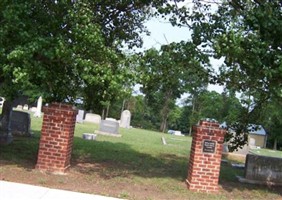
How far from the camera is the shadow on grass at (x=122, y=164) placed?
1096 cm

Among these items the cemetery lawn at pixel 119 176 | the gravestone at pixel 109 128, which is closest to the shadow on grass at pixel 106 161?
the cemetery lawn at pixel 119 176

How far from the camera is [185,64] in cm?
1045

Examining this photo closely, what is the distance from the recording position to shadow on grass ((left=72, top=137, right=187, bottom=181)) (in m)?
11.0

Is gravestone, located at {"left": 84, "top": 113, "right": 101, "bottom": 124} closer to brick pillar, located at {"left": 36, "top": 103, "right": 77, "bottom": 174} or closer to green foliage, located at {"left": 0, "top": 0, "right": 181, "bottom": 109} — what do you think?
green foliage, located at {"left": 0, "top": 0, "right": 181, "bottom": 109}

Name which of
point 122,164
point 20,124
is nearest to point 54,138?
point 122,164

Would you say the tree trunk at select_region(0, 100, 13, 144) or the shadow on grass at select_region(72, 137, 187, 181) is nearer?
the shadow on grass at select_region(72, 137, 187, 181)

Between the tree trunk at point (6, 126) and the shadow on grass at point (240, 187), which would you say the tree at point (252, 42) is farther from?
the tree trunk at point (6, 126)

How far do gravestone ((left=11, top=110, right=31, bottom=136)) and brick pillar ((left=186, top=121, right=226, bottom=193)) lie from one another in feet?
30.8

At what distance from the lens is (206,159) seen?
9.63 m

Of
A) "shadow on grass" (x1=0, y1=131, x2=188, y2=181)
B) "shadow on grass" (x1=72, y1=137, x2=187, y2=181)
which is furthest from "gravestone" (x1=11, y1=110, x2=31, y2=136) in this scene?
"shadow on grass" (x1=72, y1=137, x2=187, y2=181)

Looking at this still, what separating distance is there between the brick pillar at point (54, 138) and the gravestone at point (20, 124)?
7.64m

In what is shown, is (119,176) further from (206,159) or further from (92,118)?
(92,118)

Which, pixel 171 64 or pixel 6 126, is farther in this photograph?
pixel 6 126

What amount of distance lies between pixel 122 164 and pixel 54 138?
3304 millimetres
